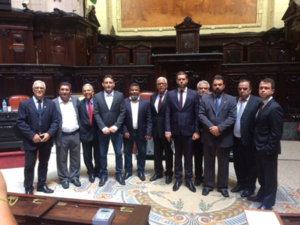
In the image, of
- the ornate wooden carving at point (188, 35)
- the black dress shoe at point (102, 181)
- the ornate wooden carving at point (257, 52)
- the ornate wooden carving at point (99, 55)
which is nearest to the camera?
the black dress shoe at point (102, 181)

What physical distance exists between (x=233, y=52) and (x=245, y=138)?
6.36 meters

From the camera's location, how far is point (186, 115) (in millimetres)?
3438

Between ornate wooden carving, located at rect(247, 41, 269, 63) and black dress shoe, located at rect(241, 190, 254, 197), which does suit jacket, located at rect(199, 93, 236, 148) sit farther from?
ornate wooden carving, located at rect(247, 41, 269, 63)

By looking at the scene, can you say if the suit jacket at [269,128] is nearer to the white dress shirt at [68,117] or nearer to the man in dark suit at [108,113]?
the man in dark suit at [108,113]

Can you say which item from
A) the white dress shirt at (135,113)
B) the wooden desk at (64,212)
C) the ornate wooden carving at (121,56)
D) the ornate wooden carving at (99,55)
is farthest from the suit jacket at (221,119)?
the ornate wooden carving at (99,55)

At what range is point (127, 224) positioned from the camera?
171cm

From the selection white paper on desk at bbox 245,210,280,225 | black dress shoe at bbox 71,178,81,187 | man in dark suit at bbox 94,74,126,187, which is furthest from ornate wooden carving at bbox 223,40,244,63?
white paper on desk at bbox 245,210,280,225

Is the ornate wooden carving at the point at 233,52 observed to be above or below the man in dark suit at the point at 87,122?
above

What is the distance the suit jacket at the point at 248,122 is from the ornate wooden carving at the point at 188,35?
4.88 metres

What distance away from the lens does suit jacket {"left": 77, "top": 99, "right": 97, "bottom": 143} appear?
369 centimetres

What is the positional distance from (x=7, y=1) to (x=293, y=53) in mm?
9686

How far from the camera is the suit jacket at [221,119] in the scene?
3182 millimetres

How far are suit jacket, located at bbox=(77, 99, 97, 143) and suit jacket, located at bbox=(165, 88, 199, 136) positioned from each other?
1.28m

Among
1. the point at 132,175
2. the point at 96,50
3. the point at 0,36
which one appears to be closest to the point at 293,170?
the point at 132,175
